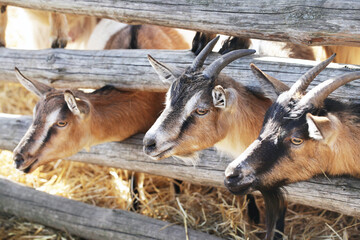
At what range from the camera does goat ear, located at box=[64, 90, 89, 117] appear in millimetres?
3201

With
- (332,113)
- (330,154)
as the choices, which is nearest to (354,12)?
(332,113)

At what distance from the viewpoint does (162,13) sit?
313 cm

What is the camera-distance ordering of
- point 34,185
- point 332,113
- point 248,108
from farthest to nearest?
point 34,185
point 248,108
point 332,113

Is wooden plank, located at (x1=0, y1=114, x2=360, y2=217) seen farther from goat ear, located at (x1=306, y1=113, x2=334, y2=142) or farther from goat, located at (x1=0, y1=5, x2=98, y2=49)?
goat, located at (x1=0, y1=5, x2=98, y2=49)

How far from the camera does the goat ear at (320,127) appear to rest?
2.28 meters

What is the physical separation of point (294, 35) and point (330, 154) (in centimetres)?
69

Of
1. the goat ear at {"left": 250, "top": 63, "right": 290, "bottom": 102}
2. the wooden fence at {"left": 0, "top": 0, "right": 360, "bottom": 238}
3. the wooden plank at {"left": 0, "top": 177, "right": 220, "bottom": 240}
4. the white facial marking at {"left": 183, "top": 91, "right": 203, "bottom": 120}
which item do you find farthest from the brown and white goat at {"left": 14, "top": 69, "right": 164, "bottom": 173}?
the goat ear at {"left": 250, "top": 63, "right": 290, "bottom": 102}

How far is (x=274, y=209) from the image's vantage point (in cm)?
287

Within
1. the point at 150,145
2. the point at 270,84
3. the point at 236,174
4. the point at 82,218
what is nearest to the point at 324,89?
the point at 270,84

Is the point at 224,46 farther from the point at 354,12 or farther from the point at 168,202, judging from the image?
the point at 168,202

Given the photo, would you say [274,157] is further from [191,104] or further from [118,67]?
[118,67]

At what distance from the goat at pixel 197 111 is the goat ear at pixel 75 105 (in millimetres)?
637

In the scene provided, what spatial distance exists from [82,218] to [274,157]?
6.13 feet

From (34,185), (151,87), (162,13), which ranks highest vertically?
(162,13)
